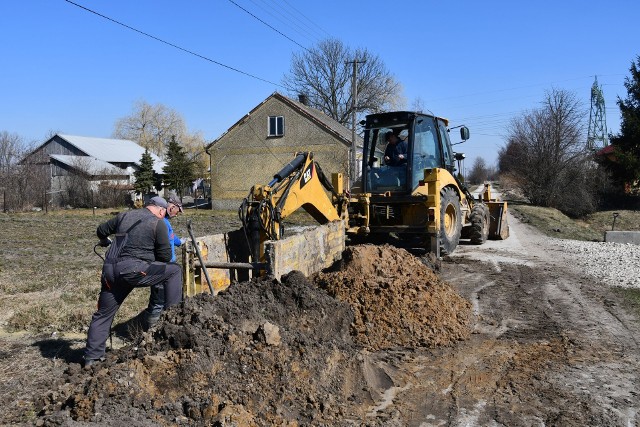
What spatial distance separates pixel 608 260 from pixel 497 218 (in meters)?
3.56

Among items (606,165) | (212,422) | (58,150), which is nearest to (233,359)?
(212,422)

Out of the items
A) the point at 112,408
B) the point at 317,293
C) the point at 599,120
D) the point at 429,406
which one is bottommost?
the point at 429,406

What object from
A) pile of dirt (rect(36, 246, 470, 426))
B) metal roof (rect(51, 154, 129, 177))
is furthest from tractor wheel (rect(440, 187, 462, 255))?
metal roof (rect(51, 154, 129, 177))

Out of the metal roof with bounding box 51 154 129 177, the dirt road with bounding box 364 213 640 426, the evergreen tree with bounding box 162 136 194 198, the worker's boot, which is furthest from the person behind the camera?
the metal roof with bounding box 51 154 129 177

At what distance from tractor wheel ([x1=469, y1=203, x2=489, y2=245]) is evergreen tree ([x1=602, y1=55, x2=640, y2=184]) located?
2103 cm

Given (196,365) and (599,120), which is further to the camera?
(599,120)

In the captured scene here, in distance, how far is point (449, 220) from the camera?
37.2 ft

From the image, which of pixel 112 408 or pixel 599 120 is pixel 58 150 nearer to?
pixel 112 408

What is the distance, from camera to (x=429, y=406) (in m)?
4.64

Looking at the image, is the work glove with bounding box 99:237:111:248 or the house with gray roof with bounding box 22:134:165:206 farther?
the house with gray roof with bounding box 22:134:165:206

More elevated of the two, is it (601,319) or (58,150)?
(58,150)

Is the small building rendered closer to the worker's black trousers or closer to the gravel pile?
the gravel pile

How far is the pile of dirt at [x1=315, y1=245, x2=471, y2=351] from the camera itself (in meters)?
6.18

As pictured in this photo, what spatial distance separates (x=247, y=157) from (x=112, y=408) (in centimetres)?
2971
